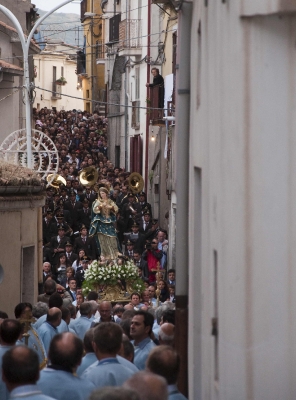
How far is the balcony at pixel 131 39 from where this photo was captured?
40.6 m

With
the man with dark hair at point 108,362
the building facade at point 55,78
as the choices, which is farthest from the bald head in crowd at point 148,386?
the building facade at point 55,78

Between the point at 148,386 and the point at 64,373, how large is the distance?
176 centimetres

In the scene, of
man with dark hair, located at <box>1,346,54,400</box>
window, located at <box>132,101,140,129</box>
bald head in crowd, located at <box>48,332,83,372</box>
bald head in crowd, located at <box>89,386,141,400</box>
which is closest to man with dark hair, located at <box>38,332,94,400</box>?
bald head in crowd, located at <box>48,332,83,372</box>

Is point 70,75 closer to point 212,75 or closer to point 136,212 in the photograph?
point 136,212

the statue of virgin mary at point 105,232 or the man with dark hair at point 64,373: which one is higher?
the man with dark hair at point 64,373

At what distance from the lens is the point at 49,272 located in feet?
71.9

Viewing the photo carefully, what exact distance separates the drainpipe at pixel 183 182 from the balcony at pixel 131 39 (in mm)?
30460

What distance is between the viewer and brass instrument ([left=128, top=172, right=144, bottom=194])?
3159 centimetres

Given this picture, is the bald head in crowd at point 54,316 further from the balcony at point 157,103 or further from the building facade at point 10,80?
the building facade at point 10,80

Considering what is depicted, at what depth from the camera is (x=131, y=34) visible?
135 feet

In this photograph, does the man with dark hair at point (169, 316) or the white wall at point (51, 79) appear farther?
the white wall at point (51, 79)

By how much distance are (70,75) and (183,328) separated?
82.5m

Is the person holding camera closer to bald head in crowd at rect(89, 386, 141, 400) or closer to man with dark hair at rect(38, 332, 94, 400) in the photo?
man with dark hair at rect(38, 332, 94, 400)

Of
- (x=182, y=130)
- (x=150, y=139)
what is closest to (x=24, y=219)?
(x=182, y=130)
